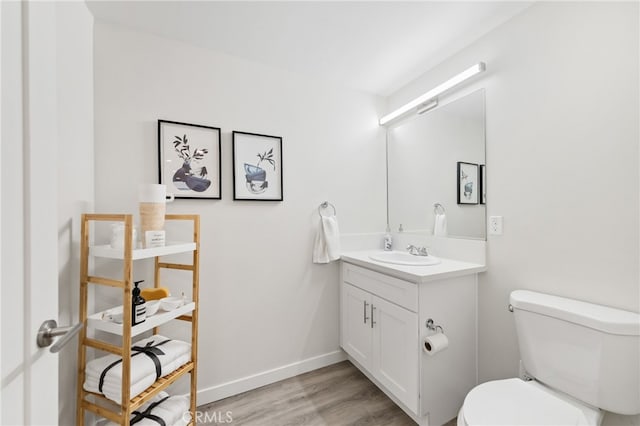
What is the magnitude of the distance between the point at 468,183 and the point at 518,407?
3.94ft

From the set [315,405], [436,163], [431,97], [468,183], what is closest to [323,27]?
[431,97]

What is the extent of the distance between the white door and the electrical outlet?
1883 millimetres

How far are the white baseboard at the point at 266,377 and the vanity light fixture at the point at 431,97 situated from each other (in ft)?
6.57

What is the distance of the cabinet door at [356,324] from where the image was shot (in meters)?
1.81

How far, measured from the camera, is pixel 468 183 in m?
1.74

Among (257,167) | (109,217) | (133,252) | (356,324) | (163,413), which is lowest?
(163,413)

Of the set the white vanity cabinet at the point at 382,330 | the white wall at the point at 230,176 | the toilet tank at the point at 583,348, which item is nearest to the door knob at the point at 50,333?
the white wall at the point at 230,176

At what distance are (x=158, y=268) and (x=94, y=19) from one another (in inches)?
55.2

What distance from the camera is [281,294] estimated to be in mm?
1953

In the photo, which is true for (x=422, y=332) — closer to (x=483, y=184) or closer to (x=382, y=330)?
(x=382, y=330)

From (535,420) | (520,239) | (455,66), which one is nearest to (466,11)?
(455,66)

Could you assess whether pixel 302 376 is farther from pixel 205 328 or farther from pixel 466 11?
pixel 466 11

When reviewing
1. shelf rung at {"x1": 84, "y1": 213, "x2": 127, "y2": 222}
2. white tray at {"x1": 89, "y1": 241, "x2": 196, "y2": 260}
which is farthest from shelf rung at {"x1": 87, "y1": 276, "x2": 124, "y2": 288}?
shelf rung at {"x1": 84, "y1": 213, "x2": 127, "y2": 222}

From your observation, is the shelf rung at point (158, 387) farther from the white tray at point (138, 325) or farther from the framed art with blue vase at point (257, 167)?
the framed art with blue vase at point (257, 167)
